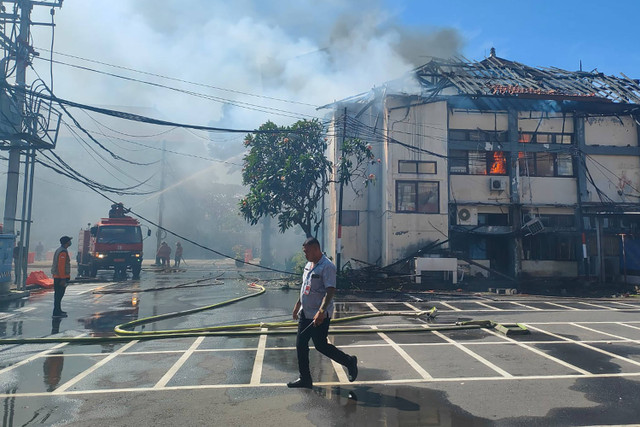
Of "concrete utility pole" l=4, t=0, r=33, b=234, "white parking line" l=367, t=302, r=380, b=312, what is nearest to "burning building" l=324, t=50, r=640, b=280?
"white parking line" l=367, t=302, r=380, b=312

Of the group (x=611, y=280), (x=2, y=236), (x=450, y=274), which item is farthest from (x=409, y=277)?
(x=2, y=236)

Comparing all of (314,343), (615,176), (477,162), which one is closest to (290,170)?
(477,162)

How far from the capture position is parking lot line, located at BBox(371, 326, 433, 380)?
5.33 meters

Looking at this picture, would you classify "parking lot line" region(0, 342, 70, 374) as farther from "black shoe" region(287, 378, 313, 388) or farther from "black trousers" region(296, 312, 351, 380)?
"black trousers" region(296, 312, 351, 380)

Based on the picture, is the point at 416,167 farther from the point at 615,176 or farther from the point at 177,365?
the point at 177,365

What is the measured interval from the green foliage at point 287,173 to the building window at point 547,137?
10.2 metres

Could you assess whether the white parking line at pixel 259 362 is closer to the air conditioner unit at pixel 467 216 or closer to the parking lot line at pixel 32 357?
the parking lot line at pixel 32 357

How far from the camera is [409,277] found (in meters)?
17.0

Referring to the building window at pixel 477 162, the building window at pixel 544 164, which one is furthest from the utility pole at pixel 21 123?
the building window at pixel 544 164

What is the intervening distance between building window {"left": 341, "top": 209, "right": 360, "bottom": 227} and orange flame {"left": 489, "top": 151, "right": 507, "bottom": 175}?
697 cm

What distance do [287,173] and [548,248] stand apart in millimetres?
13283

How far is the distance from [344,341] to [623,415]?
4.07 m

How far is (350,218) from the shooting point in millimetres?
20969

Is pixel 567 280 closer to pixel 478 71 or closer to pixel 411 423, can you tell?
pixel 478 71
